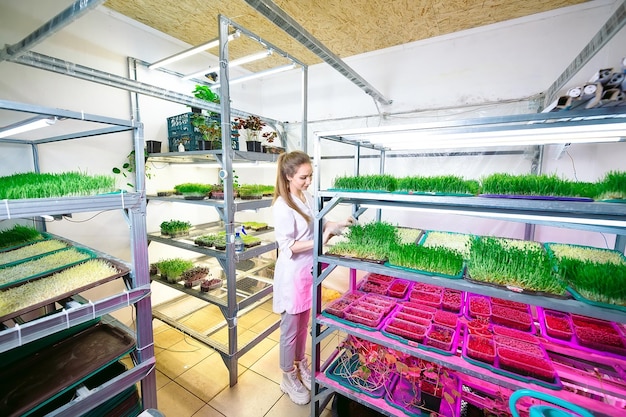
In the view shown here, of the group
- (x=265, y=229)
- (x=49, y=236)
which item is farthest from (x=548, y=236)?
(x=49, y=236)

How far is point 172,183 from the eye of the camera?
11.3ft

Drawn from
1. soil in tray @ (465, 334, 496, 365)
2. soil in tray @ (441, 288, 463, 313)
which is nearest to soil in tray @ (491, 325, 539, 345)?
soil in tray @ (465, 334, 496, 365)

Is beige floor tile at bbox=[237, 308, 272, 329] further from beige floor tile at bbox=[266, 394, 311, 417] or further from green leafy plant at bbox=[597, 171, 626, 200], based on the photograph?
green leafy plant at bbox=[597, 171, 626, 200]

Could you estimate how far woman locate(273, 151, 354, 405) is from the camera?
1.98 metres

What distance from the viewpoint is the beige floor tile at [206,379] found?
7.38ft

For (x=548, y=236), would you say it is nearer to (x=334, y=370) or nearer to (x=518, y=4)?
(x=518, y=4)

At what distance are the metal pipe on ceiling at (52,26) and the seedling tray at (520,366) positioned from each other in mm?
3174

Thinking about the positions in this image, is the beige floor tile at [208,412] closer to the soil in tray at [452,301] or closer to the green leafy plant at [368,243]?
the green leafy plant at [368,243]

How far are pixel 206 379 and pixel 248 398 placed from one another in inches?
20.0

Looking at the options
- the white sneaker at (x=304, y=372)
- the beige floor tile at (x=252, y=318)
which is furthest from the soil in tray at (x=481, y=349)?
the beige floor tile at (x=252, y=318)

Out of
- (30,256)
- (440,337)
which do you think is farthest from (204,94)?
(440,337)

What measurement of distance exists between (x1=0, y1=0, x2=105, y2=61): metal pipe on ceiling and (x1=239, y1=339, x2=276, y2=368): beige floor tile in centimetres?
322

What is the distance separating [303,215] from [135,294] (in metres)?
1.23

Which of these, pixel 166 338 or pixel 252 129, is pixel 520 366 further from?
pixel 166 338
